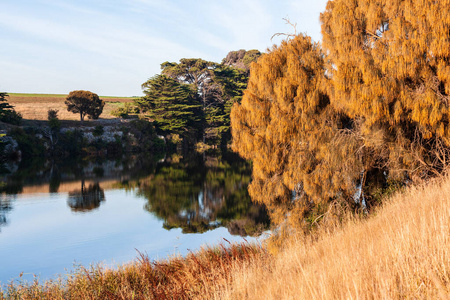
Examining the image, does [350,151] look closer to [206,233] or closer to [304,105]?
[304,105]

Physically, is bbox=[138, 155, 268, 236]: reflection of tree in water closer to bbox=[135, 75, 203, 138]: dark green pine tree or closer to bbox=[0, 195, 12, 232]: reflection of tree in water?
bbox=[0, 195, 12, 232]: reflection of tree in water

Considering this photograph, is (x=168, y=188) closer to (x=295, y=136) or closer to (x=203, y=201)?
(x=203, y=201)

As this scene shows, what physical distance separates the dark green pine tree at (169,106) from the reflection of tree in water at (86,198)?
2765 cm

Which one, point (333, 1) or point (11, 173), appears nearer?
point (333, 1)

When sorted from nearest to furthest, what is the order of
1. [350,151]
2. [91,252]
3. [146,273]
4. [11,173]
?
[146,273] < [350,151] < [91,252] < [11,173]

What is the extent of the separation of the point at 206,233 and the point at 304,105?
775cm

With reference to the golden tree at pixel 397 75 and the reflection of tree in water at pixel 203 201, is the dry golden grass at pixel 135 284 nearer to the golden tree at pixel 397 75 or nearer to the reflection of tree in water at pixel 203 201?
the golden tree at pixel 397 75

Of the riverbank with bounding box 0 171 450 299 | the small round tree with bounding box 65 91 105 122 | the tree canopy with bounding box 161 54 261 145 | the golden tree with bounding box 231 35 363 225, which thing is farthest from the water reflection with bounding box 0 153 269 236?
the tree canopy with bounding box 161 54 261 145

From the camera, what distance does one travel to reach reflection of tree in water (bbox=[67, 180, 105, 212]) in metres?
19.0

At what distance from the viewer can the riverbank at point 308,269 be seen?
358 centimetres

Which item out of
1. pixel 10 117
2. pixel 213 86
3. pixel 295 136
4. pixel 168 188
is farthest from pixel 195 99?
pixel 295 136

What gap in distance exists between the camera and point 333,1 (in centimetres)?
1101

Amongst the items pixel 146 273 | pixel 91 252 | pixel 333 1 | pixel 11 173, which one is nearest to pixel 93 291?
pixel 146 273

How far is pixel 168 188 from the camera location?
23.8 m
